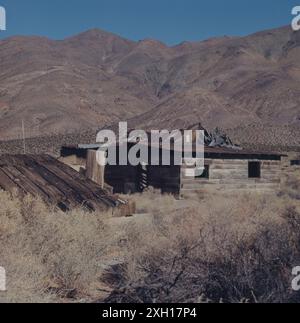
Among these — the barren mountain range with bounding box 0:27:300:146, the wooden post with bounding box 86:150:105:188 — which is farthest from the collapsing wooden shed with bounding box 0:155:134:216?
the barren mountain range with bounding box 0:27:300:146

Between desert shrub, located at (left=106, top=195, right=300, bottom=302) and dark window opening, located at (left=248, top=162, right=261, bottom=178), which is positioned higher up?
dark window opening, located at (left=248, top=162, right=261, bottom=178)

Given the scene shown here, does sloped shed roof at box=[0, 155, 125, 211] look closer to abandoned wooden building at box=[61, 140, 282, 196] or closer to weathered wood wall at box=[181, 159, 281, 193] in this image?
abandoned wooden building at box=[61, 140, 282, 196]

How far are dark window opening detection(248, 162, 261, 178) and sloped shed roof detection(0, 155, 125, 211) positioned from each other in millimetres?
9723

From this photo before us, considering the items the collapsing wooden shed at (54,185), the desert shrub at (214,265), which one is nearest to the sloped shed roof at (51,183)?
the collapsing wooden shed at (54,185)

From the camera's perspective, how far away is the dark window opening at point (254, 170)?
20562 mm

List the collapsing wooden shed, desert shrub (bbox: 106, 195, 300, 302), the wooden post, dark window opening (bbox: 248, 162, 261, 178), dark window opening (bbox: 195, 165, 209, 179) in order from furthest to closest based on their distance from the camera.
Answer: dark window opening (bbox: 248, 162, 261, 178) → dark window opening (bbox: 195, 165, 209, 179) → the wooden post → the collapsing wooden shed → desert shrub (bbox: 106, 195, 300, 302)

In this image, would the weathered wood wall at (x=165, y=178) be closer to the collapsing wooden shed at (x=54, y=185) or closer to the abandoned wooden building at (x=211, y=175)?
the abandoned wooden building at (x=211, y=175)

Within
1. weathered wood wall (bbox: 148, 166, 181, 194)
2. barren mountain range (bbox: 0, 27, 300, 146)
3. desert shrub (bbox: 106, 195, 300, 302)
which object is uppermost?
barren mountain range (bbox: 0, 27, 300, 146)

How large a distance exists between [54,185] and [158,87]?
89.0m

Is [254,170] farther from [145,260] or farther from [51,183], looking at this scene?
[145,260]

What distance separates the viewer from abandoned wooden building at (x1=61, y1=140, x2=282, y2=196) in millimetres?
18234

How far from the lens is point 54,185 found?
11695 mm

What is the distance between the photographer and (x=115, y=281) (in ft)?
22.9

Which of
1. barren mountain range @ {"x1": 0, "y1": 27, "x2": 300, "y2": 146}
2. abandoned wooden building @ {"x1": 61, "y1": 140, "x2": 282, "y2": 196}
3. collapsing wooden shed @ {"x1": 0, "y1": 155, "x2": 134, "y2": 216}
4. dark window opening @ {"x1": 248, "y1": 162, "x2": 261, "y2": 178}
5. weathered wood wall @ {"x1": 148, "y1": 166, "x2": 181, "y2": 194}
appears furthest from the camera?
barren mountain range @ {"x1": 0, "y1": 27, "x2": 300, "y2": 146}
